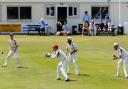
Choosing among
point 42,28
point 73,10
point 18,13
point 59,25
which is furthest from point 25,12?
point 73,10

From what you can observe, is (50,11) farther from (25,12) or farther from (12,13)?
(12,13)

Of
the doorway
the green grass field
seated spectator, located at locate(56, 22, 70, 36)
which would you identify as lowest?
the green grass field

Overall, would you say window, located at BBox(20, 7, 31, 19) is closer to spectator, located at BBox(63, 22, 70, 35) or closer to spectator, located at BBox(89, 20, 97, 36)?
spectator, located at BBox(63, 22, 70, 35)

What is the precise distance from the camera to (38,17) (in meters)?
60.2

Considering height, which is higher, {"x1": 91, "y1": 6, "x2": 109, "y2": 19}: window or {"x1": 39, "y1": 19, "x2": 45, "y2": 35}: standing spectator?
{"x1": 91, "y1": 6, "x2": 109, "y2": 19}: window

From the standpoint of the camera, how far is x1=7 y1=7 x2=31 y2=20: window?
60750 mm

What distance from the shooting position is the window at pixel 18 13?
60750 millimetres

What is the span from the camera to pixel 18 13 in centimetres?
6094

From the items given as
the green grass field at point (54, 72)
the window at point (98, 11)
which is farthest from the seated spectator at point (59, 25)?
the green grass field at point (54, 72)

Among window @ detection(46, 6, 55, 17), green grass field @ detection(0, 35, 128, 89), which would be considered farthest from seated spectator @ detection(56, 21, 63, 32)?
green grass field @ detection(0, 35, 128, 89)

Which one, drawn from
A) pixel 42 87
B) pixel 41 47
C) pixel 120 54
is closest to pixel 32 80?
pixel 42 87

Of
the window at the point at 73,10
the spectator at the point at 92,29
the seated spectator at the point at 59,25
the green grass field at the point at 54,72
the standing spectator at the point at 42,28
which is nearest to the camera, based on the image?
the green grass field at the point at 54,72

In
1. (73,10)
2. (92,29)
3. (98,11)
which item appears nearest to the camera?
(92,29)

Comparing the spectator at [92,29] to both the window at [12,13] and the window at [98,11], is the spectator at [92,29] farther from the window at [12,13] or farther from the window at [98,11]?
the window at [12,13]
